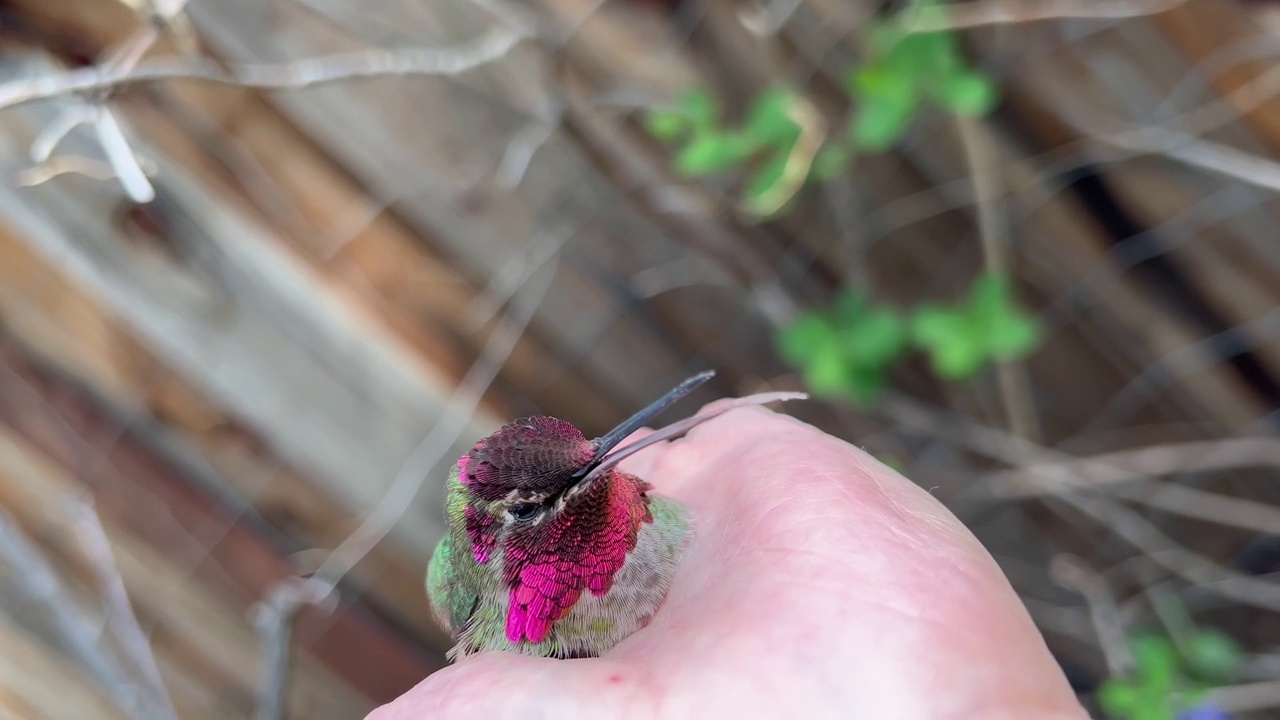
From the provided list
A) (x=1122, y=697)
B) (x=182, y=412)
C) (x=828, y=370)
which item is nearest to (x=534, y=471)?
(x=828, y=370)

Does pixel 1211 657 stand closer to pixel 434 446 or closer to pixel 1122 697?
pixel 1122 697

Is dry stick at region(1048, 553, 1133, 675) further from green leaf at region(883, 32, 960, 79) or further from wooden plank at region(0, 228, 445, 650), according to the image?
wooden plank at region(0, 228, 445, 650)

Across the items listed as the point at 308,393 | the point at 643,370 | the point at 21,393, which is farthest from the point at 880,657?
the point at 21,393

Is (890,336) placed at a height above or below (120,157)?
below

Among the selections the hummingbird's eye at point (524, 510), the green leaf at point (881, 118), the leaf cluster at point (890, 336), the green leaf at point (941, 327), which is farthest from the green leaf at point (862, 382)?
the hummingbird's eye at point (524, 510)

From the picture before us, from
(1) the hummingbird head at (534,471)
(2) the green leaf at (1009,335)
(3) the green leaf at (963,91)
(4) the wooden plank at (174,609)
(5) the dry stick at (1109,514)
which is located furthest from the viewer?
(5) the dry stick at (1109,514)

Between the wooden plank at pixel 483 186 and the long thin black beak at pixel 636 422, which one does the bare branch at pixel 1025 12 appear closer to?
the wooden plank at pixel 483 186
